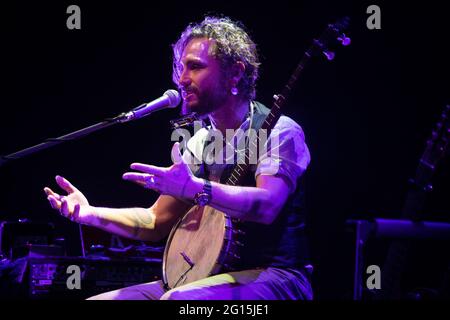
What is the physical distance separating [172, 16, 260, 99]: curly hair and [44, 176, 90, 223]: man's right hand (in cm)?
114

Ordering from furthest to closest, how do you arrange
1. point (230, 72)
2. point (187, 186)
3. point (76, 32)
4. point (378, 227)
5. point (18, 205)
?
point (18, 205) → point (76, 32) → point (230, 72) → point (187, 186) → point (378, 227)

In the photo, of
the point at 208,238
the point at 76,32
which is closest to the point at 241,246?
the point at 208,238

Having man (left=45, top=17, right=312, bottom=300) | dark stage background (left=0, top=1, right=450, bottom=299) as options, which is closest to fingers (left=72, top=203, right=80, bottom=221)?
man (left=45, top=17, right=312, bottom=300)

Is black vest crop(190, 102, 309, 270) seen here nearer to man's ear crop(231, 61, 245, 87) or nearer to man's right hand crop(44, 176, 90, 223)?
man's ear crop(231, 61, 245, 87)

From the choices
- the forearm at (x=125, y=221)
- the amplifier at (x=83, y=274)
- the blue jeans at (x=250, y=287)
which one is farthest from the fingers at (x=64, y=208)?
the amplifier at (x=83, y=274)

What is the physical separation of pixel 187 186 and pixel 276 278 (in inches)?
28.5

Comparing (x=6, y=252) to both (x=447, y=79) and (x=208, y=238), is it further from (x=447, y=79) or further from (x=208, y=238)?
(x=447, y=79)

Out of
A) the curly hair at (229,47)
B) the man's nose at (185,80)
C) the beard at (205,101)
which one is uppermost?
the curly hair at (229,47)

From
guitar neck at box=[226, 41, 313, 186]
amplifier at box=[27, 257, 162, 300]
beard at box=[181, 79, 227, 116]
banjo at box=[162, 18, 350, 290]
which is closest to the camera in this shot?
banjo at box=[162, 18, 350, 290]

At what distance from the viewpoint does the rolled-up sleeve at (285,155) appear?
2.84 m

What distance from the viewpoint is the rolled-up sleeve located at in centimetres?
284

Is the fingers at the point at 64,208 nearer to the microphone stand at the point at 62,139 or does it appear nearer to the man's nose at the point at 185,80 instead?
the microphone stand at the point at 62,139

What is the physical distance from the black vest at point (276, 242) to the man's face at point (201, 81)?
579 millimetres
